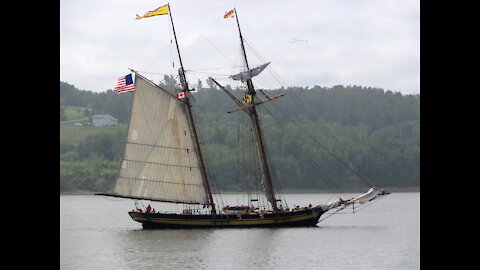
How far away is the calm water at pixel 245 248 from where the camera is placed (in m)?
54.8

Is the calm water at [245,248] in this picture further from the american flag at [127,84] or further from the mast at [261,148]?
the american flag at [127,84]

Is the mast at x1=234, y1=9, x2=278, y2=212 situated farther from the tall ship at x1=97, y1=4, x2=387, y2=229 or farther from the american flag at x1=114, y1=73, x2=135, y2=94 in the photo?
the american flag at x1=114, y1=73, x2=135, y2=94

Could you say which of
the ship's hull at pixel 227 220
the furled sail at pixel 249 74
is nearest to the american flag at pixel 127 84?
the furled sail at pixel 249 74

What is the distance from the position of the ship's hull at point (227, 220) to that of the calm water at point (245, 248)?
72 centimetres

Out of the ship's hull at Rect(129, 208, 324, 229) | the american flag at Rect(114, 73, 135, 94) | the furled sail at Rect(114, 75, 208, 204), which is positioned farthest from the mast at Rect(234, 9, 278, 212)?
the american flag at Rect(114, 73, 135, 94)

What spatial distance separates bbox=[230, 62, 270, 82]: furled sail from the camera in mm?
75375

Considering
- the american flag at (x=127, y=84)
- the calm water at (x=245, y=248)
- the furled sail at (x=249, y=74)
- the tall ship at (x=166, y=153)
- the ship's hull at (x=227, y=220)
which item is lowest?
the calm water at (x=245, y=248)

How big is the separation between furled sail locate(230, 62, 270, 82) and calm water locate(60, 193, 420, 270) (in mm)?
13330

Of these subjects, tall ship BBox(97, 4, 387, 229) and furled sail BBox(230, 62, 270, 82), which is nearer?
tall ship BBox(97, 4, 387, 229)

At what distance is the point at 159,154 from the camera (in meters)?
74.6

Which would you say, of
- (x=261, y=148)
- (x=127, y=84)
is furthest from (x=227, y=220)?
(x=127, y=84)
